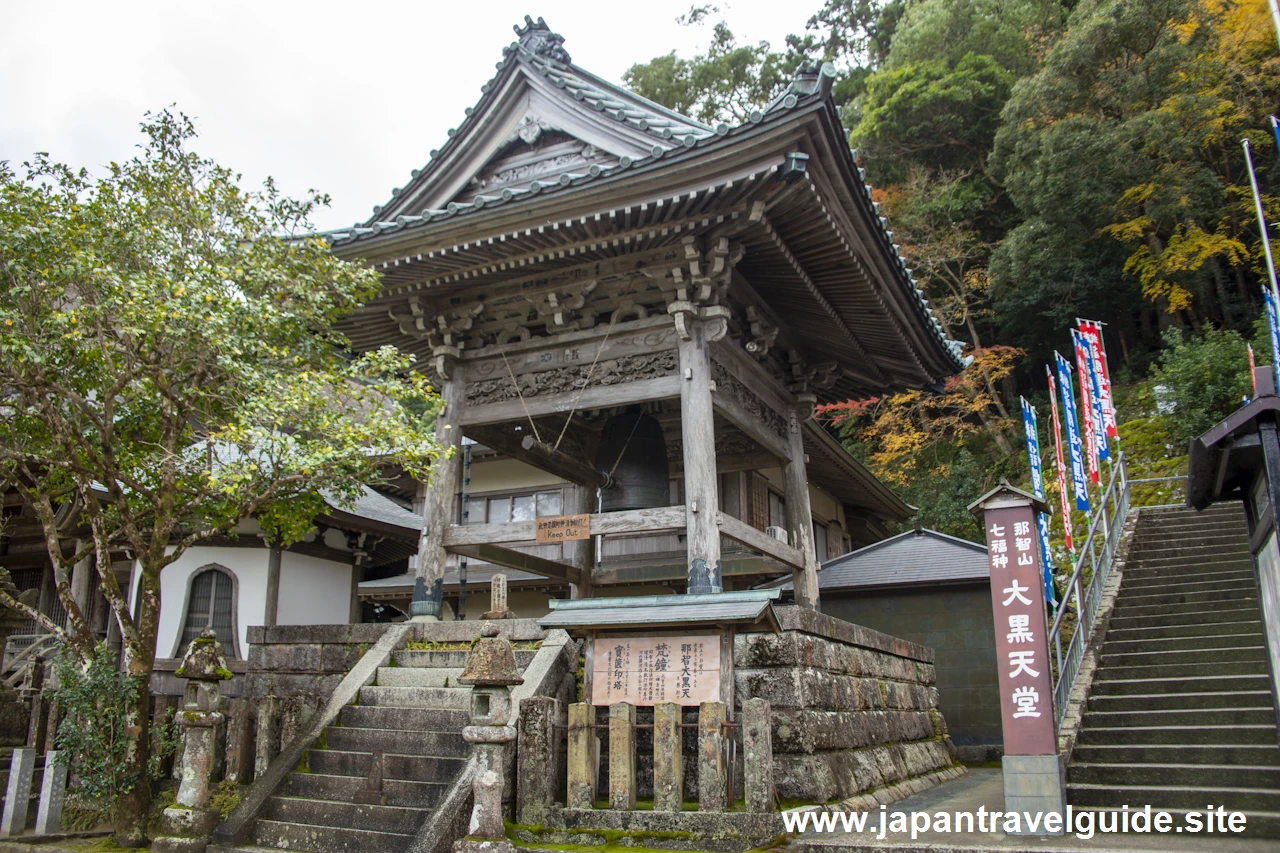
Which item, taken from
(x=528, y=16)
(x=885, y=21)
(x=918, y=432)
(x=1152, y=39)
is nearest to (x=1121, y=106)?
(x=1152, y=39)

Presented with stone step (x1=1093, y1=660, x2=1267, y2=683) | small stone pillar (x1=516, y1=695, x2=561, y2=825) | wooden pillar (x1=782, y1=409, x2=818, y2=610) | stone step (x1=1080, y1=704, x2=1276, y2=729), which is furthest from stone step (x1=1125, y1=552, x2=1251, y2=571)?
small stone pillar (x1=516, y1=695, x2=561, y2=825)

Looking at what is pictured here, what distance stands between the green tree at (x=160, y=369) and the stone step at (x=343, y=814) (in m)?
1.65

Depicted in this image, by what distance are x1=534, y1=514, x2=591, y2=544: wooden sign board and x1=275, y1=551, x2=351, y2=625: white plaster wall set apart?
19.1 feet

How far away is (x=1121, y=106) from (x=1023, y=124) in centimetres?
267

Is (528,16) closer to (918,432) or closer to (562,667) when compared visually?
(562,667)

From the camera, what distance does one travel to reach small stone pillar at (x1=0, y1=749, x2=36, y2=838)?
8.98 meters

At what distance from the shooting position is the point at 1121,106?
24562 mm

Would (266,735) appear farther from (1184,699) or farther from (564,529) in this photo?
(1184,699)

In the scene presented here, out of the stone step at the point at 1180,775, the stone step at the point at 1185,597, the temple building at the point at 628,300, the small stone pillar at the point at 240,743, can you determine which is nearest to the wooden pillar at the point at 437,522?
the temple building at the point at 628,300

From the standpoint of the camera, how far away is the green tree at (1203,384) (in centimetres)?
2075

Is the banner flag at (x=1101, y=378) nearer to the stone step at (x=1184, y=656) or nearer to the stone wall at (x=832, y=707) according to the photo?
the stone step at (x=1184, y=656)

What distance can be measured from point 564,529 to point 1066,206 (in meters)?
22.6

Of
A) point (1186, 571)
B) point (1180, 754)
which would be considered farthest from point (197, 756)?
point (1186, 571)

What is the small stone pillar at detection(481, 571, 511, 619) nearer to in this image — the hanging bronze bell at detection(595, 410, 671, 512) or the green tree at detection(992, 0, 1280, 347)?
the hanging bronze bell at detection(595, 410, 671, 512)
